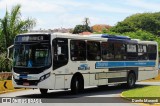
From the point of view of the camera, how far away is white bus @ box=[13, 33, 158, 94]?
2056 cm

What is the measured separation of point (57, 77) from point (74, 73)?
5.09 feet

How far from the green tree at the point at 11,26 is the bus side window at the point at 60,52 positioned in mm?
21512

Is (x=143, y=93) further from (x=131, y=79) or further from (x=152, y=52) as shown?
(x=152, y=52)

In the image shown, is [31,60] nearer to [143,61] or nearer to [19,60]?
[19,60]

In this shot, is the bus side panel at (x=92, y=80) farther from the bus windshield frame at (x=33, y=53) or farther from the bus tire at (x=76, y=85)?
the bus windshield frame at (x=33, y=53)

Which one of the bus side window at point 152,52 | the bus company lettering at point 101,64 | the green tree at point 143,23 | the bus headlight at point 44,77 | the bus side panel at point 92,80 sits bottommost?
the bus side panel at point 92,80

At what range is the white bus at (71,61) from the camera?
20.6 meters

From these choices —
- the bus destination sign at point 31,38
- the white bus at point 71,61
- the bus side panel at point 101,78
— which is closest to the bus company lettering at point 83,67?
the white bus at point 71,61

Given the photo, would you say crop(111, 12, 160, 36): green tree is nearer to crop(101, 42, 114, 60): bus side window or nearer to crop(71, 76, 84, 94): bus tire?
crop(101, 42, 114, 60): bus side window

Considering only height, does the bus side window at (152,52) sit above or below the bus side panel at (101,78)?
above

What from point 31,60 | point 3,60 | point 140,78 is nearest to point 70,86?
point 31,60

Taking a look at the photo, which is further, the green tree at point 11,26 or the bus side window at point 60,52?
the green tree at point 11,26

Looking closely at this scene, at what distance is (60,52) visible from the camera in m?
21.1

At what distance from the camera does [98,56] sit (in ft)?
79.9
